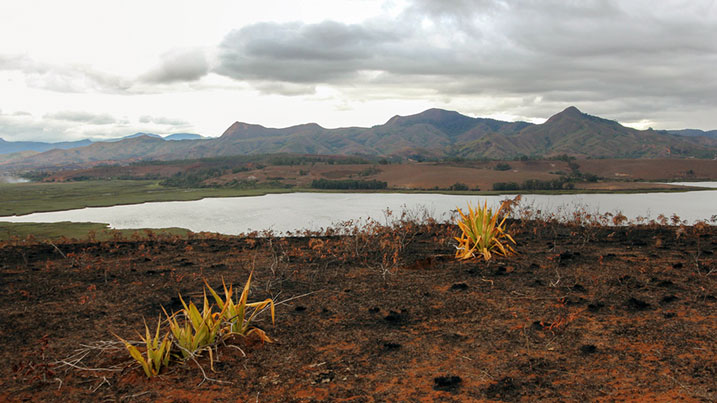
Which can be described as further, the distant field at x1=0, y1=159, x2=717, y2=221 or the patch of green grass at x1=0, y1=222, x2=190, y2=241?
the distant field at x1=0, y1=159, x2=717, y2=221

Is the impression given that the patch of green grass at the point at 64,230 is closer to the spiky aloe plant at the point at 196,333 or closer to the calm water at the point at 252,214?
the calm water at the point at 252,214

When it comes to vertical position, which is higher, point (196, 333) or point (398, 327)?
point (196, 333)

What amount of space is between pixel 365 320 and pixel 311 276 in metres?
2.30

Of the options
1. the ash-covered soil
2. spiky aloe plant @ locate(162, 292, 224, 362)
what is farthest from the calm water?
spiky aloe plant @ locate(162, 292, 224, 362)

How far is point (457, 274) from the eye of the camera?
7070mm

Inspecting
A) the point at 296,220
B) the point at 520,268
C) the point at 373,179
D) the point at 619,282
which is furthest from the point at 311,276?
the point at 373,179

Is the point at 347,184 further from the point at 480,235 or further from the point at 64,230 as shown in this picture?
the point at 480,235

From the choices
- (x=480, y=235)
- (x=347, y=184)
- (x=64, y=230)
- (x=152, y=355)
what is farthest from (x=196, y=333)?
(x=347, y=184)

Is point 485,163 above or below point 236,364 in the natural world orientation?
above

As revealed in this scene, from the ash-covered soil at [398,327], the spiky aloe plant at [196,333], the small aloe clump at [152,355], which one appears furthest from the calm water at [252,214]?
the small aloe clump at [152,355]

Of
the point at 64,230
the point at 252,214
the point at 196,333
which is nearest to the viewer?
the point at 196,333

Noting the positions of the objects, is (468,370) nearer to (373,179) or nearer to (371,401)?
(371,401)

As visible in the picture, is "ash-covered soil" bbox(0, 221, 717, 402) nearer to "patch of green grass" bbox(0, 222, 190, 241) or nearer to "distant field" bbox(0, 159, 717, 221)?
"patch of green grass" bbox(0, 222, 190, 241)

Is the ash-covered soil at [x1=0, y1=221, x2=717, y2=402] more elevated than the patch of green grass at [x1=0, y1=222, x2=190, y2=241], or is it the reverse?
the ash-covered soil at [x1=0, y1=221, x2=717, y2=402]
